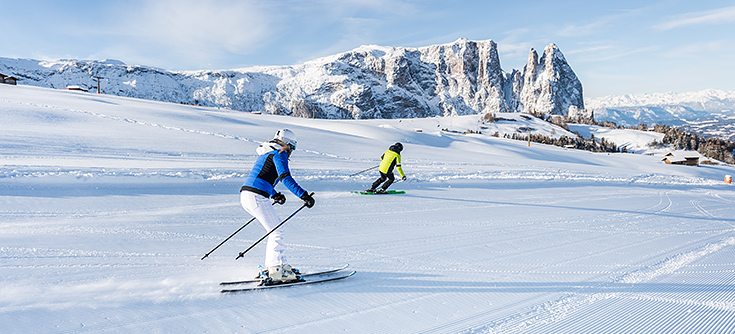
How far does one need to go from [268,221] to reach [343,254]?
5.73ft

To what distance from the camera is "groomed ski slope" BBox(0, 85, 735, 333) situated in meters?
3.84

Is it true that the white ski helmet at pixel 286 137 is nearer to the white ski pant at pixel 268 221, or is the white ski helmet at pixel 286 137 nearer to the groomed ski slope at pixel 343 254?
the white ski pant at pixel 268 221

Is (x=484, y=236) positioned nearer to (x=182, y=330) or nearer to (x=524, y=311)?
(x=524, y=311)

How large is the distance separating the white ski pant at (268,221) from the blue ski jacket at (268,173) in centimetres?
8

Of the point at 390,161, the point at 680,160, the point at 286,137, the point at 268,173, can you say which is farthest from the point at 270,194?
the point at 680,160

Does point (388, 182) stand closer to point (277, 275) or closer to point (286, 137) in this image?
point (286, 137)

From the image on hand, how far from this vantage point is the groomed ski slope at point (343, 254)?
3.84m

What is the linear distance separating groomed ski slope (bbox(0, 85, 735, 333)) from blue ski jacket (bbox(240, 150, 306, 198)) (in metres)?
1.24

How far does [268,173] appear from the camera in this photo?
4.42 metres

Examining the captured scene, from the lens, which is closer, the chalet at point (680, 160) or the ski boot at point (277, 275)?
the ski boot at point (277, 275)

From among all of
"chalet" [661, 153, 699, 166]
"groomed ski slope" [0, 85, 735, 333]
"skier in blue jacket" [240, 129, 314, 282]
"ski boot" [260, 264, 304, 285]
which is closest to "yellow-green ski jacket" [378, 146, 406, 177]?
"groomed ski slope" [0, 85, 735, 333]

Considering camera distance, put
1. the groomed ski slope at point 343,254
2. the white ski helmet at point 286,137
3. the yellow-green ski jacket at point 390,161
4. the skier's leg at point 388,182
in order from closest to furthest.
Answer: the groomed ski slope at point 343,254 → the white ski helmet at point 286,137 → the yellow-green ski jacket at point 390,161 → the skier's leg at point 388,182

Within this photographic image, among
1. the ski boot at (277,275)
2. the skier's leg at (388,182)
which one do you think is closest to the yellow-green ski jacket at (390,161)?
the skier's leg at (388,182)

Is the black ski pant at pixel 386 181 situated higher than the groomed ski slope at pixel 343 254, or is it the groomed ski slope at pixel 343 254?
the black ski pant at pixel 386 181
